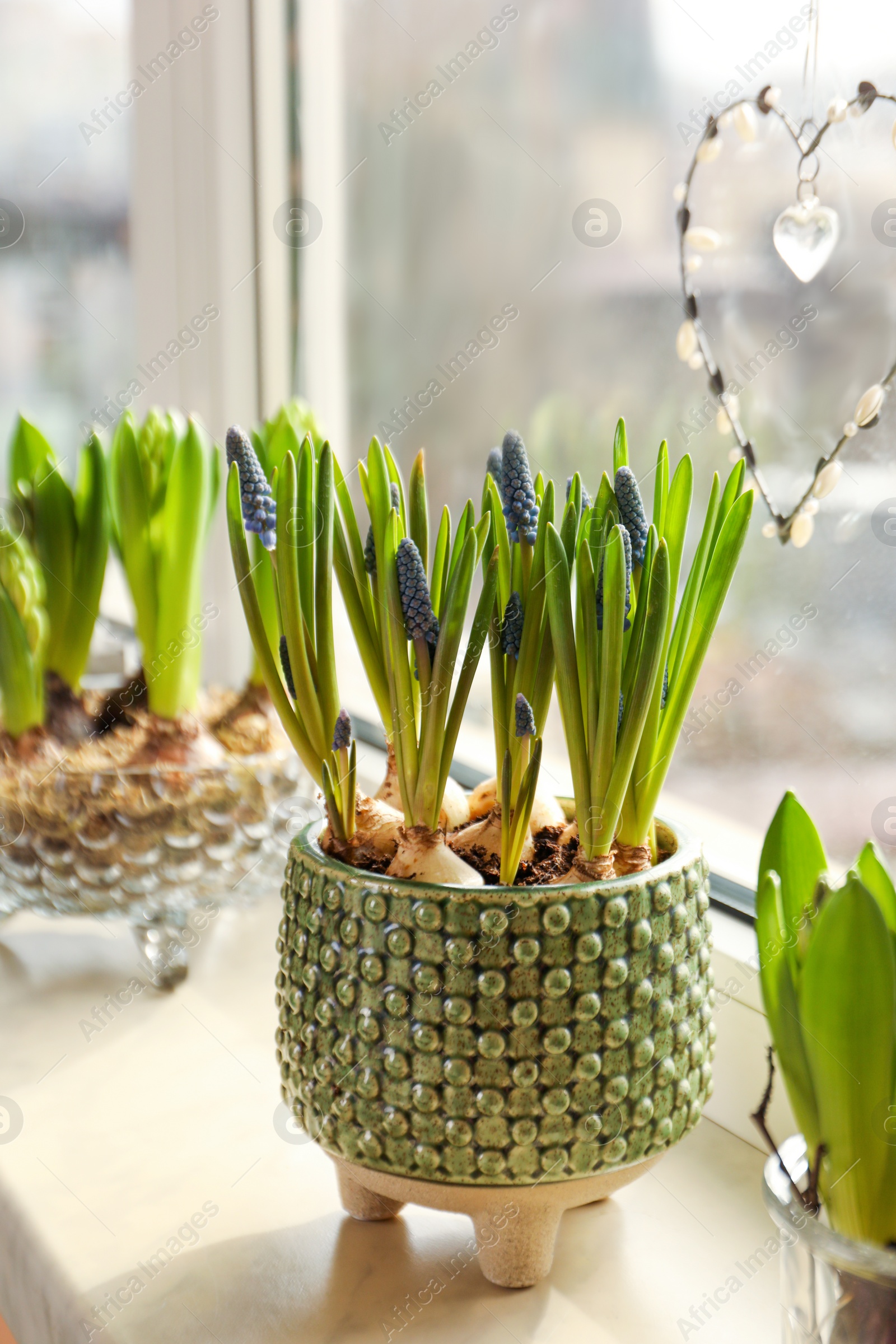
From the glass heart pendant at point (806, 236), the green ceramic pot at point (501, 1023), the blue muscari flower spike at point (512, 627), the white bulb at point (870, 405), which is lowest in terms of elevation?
the green ceramic pot at point (501, 1023)

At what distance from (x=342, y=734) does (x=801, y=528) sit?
0.24 meters

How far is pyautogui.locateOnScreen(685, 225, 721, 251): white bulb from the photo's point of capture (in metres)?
0.51

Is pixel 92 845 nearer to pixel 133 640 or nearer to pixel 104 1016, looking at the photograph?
pixel 104 1016

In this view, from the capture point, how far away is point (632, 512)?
333 mm

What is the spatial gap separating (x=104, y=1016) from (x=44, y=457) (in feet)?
1.00

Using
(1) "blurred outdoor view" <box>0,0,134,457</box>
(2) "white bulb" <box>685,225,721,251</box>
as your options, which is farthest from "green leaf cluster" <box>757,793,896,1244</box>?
(1) "blurred outdoor view" <box>0,0,134,457</box>

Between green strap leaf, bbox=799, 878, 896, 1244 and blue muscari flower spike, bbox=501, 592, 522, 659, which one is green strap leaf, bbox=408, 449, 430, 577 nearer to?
blue muscari flower spike, bbox=501, 592, 522, 659

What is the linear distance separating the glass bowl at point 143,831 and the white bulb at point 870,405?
1.08ft

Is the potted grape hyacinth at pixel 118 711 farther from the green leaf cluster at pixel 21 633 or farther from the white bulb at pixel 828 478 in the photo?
the white bulb at pixel 828 478

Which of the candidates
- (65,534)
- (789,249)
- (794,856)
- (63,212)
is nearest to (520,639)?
(794,856)

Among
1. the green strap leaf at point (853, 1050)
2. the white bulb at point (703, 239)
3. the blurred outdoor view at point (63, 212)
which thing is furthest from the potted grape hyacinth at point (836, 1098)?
the blurred outdoor view at point (63, 212)

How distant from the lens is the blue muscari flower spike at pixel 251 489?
36cm

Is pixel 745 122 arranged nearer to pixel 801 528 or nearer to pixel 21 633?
pixel 801 528

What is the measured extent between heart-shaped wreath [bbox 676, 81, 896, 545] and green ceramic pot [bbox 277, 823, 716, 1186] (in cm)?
21
